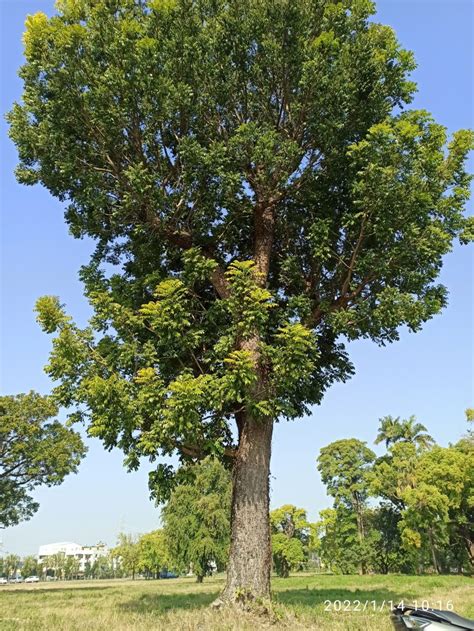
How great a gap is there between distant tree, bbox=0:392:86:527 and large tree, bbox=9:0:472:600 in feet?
75.1

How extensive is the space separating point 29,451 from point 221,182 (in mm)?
26720

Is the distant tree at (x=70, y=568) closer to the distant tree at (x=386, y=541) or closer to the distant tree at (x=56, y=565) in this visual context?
the distant tree at (x=56, y=565)

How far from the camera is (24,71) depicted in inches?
484

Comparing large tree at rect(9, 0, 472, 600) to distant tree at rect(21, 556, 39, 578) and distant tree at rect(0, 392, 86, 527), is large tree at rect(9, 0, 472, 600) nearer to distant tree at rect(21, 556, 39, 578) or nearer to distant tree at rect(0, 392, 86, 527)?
distant tree at rect(0, 392, 86, 527)

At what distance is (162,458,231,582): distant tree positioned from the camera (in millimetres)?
36625

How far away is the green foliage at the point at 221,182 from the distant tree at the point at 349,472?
4437 centimetres

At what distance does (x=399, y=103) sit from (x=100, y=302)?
9.00 metres

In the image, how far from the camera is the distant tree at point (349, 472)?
5397 centimetres

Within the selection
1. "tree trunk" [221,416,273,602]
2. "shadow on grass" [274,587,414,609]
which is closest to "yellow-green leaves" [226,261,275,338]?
"tree trunk" [221,416,273,602]

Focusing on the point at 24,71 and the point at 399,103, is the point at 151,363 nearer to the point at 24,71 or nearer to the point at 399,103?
the point at 24,71

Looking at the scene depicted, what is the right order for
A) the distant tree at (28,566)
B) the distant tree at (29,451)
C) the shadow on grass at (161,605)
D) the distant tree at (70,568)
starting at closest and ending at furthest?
1. the shadow on grass at (161,605)
2. the distant tree at (29,451)
3. the distant tree at (70,568)
4. the distant tree at (28,566)

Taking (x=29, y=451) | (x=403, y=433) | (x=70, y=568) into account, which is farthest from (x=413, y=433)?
(x=70, y=568)

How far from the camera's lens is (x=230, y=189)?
11.8 meters

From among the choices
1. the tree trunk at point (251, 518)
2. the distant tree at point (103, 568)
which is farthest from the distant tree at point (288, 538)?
the distant tree at point (103, 568)
